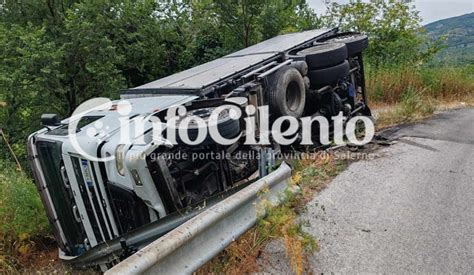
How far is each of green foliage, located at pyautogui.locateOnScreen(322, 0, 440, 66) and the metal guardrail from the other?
962 centimetres

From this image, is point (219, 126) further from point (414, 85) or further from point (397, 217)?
point (414, 85)

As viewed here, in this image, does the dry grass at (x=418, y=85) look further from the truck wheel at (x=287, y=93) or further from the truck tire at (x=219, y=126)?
the truck tire at (x=219, y=126)

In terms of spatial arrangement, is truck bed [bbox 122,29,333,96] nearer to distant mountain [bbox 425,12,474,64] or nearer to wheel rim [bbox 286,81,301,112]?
wheel rim [bbox 286,81,301,112]

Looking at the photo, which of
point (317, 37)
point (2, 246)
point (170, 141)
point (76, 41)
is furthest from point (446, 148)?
point (76, 41)

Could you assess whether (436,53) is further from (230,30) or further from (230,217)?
(230,217)

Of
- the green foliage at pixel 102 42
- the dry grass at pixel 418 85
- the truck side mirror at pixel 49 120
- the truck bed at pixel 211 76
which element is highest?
the green foliage at pixel 102 42

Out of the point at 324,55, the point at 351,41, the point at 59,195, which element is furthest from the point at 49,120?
the point at 351,41

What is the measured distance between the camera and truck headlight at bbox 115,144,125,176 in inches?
116

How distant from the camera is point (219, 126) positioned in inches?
129

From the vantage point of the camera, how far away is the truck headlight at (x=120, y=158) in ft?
9.68

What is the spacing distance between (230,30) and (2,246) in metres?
7.47

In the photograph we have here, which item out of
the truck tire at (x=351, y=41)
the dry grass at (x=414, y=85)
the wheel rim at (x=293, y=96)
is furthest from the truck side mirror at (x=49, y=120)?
the dry grass at (x=414, y=85)

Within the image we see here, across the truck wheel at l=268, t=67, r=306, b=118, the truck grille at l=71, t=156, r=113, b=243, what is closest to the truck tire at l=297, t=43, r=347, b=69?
the truck wheel at l=268, t=67, r=306, b=118

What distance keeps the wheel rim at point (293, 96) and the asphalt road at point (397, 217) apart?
1.22m
